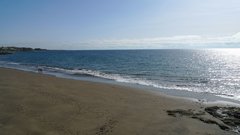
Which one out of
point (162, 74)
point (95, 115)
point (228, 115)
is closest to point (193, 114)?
point (228, 115)

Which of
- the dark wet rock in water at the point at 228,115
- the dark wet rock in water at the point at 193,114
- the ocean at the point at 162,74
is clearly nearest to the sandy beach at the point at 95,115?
the dark wet rock in water at the point at 193,114

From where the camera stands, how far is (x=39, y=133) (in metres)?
11.9

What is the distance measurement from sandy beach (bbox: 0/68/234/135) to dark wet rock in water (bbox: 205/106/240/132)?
1.67 feet

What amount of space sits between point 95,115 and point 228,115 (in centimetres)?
800

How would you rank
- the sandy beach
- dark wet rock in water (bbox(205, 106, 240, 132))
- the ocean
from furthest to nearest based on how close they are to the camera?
the ocean → dark wet rock in water (bbox(205, 106, 240, 132)) → the sandy beach

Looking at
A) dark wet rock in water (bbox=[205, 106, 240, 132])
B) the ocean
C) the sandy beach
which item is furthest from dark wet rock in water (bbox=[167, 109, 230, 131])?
the ocean

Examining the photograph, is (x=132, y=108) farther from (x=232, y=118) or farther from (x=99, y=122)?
(x=232, y=118)

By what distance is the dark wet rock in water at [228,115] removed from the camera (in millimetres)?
14523

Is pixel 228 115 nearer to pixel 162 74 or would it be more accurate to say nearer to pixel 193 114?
pixel 193 114

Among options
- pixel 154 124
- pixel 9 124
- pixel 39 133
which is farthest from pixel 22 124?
pixel 154 124

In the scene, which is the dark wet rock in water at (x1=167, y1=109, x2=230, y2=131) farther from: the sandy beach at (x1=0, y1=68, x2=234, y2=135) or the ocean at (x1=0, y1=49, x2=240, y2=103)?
the ocean at (x1=0, y1=49, x2=240, y2=103)

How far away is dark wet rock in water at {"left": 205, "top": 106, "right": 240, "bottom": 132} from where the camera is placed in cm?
1452

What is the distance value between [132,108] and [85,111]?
326 cm

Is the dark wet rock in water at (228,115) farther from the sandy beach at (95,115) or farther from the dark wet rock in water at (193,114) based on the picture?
the dark wet rock in water at (193,114)
